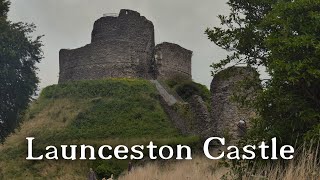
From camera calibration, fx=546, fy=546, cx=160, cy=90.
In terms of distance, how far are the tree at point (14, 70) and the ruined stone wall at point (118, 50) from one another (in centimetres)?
1931

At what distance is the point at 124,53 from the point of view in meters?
46.8

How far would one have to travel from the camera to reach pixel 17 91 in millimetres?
26359

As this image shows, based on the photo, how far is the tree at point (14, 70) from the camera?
→ 2570 centimetres

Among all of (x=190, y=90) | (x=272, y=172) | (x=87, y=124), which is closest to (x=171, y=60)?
(x=190, y=90)

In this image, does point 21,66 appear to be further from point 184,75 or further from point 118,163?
point 184,75

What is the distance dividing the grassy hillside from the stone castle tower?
2969 millimetres

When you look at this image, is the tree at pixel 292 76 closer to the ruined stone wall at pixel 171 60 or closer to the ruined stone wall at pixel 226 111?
the ruined stone wall at pixel 226 111

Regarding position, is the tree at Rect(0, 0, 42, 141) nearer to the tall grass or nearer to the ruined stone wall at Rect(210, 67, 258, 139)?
the ruined stone wall at Rect(210, 67, 258, 139)

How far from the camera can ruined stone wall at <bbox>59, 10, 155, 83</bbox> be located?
46.8m

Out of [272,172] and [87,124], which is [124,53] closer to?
[87,124]

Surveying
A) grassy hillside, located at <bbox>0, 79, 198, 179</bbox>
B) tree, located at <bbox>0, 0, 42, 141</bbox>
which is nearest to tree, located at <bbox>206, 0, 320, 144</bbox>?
grassy hillside, located at <bbox>0, 79, 198, 179</bbox>

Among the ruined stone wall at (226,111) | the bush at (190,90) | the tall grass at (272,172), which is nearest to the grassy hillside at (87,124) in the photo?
the ruined stone wall at (226,111)

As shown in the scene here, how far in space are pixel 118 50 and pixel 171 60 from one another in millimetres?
5014

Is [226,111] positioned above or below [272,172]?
above
